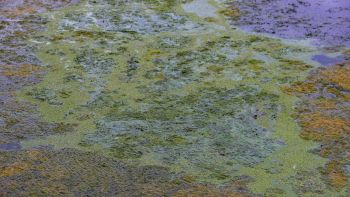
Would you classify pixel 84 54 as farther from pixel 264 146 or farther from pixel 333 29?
pixel 333 29

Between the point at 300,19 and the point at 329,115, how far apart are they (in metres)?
2.30

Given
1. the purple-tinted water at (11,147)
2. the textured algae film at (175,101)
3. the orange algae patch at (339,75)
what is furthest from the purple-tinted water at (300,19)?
the purple-tinted water at (11,147)

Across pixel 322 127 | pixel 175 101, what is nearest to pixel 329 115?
A: pixel 322 127

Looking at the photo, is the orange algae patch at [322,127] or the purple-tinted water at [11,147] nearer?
the purple-tinted water at [11,147]

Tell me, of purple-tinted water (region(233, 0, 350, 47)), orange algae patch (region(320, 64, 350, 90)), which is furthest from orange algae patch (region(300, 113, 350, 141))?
purple-tinted water (region(233, 0, 350, 47))

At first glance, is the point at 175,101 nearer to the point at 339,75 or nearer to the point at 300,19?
the point at 339,75

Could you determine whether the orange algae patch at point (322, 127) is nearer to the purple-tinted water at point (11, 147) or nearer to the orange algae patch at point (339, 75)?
the orange algae patch at point (339, 75)

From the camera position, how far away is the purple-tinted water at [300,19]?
5.08 meters

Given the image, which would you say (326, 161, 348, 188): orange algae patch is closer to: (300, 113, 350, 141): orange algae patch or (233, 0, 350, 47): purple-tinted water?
(300, 113, 350, 141): orange algae patch

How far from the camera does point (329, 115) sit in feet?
11.6

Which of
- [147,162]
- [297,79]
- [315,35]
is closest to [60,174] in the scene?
[147,162]

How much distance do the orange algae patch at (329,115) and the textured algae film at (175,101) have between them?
0.5 inches

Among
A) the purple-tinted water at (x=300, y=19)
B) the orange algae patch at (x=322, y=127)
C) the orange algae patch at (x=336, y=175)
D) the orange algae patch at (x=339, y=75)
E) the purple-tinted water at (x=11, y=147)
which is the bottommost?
the purple-tinted water at (x=11, y=147)

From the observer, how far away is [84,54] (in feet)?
15.0
